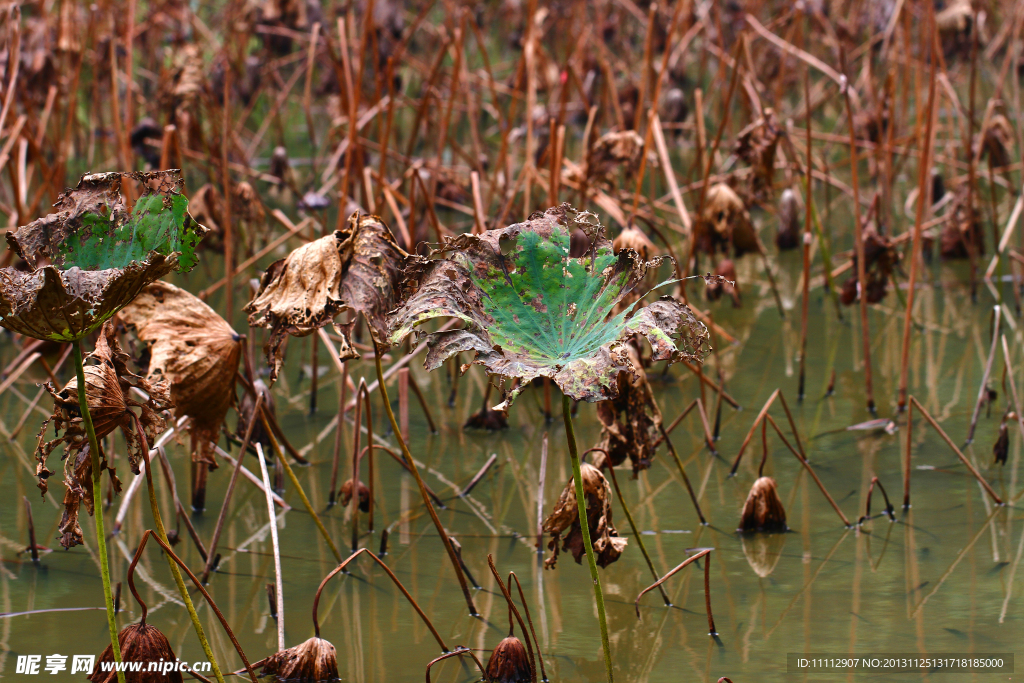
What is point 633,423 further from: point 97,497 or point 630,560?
point 97,497

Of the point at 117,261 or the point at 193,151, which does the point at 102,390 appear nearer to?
the point at 117,261

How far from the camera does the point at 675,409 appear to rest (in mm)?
2537

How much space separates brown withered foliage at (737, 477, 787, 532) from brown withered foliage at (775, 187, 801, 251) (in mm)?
1999

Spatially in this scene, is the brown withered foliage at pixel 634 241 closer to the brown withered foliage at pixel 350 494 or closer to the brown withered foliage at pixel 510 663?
the brown withered foliage at pixel 350 494

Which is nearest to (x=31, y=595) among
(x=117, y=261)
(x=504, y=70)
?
(x=117, y=261)

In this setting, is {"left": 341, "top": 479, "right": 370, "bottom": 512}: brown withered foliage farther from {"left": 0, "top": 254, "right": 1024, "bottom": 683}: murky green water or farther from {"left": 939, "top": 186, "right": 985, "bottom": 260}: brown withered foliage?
{"left": 939, "top": 186, "right": 985, "bottom": 260}: brown withered foliage

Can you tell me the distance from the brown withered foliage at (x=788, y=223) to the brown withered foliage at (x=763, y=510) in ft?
6.56

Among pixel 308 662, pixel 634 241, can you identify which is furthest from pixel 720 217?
pixel 308 662

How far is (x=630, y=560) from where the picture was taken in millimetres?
1791

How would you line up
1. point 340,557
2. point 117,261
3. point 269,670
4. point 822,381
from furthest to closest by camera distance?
point 822,381
point 340,557
point 269,670
point 117,261

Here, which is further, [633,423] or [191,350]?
[633,423]

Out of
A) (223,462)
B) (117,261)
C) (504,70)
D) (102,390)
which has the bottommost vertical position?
(223,462)

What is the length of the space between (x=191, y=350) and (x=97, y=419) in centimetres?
37

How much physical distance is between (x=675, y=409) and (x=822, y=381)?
1.58 feet
